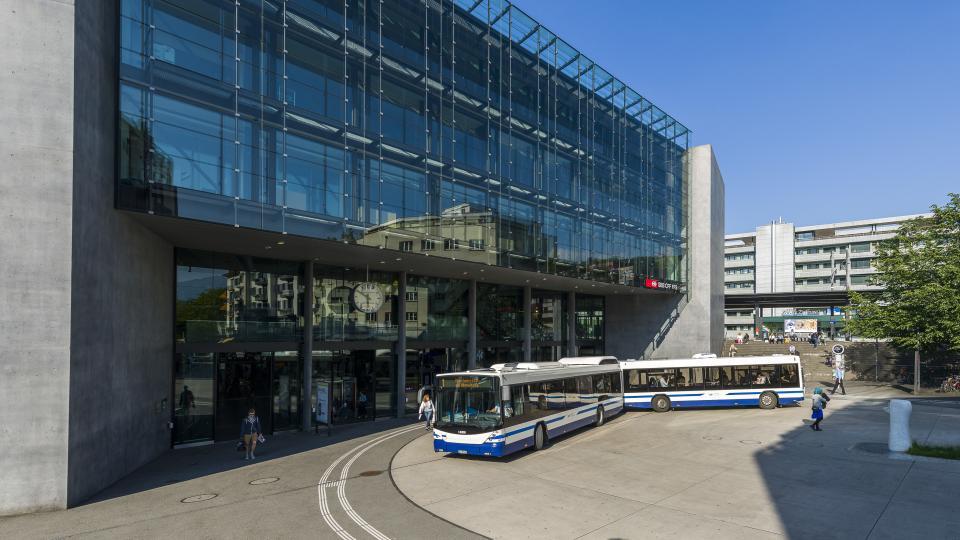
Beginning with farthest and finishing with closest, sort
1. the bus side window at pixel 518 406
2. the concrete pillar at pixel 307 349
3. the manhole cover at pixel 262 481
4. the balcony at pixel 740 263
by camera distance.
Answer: the balcony at pixel 740 263 → the concrete pillar at pixel 307 349 → the bus side window at pixel 518 406 → the manhole cover at pixel 262 481

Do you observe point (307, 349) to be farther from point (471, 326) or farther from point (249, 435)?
point (471, 326)

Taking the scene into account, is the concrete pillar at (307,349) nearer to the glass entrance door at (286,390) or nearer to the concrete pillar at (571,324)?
the glass entrance door at (286,390)

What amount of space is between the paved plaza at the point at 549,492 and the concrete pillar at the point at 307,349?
2.97 meters

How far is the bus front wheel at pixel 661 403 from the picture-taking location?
96.9 ft

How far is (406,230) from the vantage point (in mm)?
23344

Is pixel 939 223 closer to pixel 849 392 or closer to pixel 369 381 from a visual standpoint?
pixel 849 392

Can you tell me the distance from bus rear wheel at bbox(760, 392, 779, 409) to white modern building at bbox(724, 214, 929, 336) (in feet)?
251

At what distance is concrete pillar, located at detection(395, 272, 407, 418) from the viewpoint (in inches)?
1137

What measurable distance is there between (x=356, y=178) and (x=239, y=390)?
9822 millimetres

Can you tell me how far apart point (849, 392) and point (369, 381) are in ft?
101

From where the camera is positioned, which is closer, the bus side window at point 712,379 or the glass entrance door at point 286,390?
the glass entrance door at point 286,390

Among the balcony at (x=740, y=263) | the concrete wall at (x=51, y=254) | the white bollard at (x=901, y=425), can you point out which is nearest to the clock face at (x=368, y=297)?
the concrete wall at (x=51, y=254)

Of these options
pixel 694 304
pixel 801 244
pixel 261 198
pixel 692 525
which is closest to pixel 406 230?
pixel 261 198

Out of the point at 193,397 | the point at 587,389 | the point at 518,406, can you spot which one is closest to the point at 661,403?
the point at 587,389
